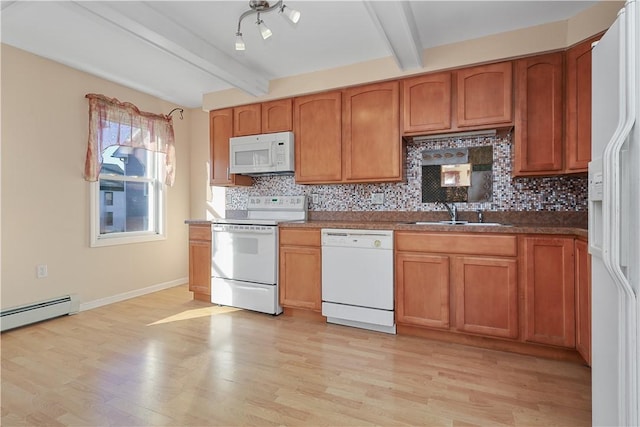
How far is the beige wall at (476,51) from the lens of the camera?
226cm

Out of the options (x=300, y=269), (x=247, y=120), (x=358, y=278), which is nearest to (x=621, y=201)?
(x=358, y=278)

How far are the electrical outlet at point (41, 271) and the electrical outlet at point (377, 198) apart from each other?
312cm

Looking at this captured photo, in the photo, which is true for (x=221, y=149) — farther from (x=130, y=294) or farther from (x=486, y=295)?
(x=486, y=295)

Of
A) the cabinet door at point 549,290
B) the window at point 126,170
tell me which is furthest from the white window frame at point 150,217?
the cabinet door at point 549,290

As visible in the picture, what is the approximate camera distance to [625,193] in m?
1.11

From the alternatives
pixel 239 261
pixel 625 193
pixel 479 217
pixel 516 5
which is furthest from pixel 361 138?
pixel 625 193

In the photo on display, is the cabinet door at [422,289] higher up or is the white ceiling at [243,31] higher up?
the white ceiling at [243,31]

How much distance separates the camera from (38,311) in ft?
9.59

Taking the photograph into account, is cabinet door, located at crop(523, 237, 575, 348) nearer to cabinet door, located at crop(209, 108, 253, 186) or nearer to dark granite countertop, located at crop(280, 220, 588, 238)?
dark granite countertop, located at crop(280, 220, 588, 238)

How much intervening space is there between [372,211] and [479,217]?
3.19 feet

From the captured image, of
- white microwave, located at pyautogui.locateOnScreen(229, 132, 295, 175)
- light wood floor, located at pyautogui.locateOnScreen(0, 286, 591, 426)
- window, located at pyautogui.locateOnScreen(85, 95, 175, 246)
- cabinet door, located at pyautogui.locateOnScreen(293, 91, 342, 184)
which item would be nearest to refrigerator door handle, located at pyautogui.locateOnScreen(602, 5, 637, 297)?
light wood floor, located at pyautogui.locateOnScreen(0, 286, 591, 426)

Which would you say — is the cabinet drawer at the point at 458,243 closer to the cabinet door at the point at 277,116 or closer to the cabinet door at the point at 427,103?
the cabinet door at the point at 427,103

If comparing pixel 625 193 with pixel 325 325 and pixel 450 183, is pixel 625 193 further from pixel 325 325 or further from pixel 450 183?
pixel 325 325

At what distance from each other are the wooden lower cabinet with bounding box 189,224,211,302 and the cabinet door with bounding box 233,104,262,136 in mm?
1127
